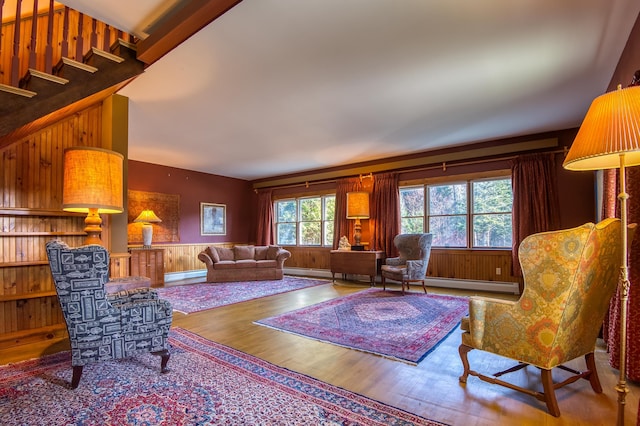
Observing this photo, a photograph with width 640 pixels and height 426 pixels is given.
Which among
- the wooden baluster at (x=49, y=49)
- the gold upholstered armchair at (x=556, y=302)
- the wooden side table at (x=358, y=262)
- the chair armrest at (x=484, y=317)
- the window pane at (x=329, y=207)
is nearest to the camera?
the gold upholstered armchair at (x=556, y=302)

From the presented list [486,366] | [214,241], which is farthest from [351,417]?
[214,241]

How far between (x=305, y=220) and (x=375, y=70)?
520cm

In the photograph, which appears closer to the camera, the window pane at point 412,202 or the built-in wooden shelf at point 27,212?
the built-in wooden shelf at point 27,212

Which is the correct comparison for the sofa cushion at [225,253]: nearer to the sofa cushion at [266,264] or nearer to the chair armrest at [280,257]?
the sofa cushion at [266,264]

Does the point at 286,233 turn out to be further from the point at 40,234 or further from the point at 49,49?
the point at 49,49

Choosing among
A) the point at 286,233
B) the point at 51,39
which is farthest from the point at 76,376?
the point at 286,233

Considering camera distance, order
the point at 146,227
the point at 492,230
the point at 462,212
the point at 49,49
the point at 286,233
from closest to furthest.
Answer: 1. the point at 49,49
2. the point at 492,230
3. the point at 462,212
4. the point at 146,227
5. the point at 286,233

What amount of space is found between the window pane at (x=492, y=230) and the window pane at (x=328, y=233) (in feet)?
10.2

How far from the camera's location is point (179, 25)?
7.27ft

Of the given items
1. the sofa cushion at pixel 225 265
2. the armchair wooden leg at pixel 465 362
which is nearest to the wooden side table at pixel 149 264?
the sofa cushion at pixel 225 265

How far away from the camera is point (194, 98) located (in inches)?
136

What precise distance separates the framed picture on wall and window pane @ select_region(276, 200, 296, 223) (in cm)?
139

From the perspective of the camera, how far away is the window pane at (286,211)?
8037mm

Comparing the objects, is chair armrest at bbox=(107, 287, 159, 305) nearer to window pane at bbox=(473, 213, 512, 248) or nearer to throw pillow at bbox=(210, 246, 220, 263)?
throw pillow at bbox=(210, 246, 220, 263)
